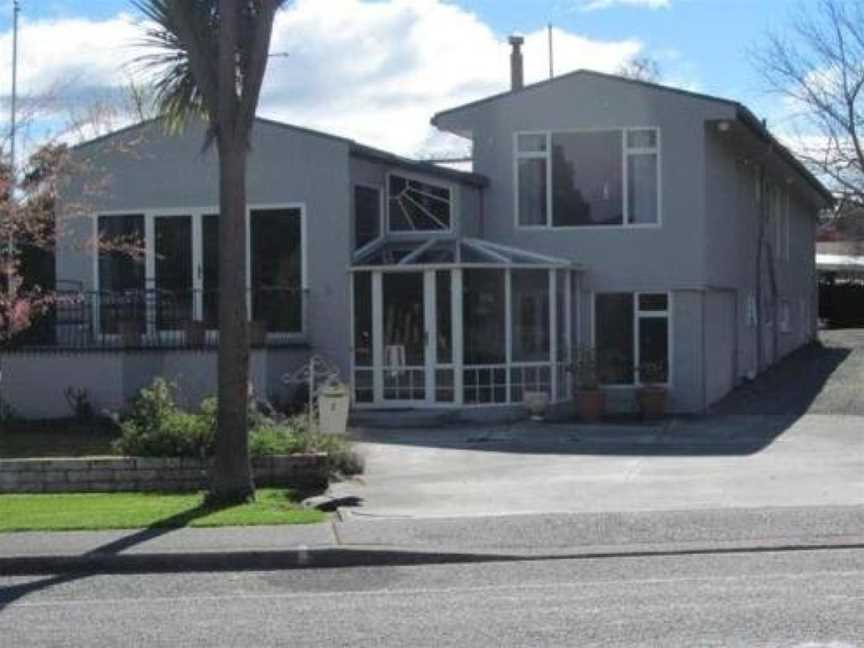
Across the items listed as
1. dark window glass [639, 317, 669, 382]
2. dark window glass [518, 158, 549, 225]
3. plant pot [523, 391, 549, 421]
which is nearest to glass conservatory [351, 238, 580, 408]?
plant pot [523, 391, 549, 421]

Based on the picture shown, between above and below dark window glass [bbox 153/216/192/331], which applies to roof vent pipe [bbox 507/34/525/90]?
above

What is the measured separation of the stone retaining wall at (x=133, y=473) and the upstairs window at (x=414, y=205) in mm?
10107

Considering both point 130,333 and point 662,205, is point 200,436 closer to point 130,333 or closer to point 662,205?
point 130,333

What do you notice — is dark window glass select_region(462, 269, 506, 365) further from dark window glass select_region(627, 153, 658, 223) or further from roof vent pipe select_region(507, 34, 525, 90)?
roof vent pipe select_region(507, 34, 525, 90)

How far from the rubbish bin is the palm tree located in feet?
11.9

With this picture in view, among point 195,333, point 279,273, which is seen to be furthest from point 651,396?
point 195,333

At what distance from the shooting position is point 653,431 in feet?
68.1

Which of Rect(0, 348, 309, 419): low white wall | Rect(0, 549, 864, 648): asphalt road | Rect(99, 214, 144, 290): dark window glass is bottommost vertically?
Rect(0, 549, 864, 648): asphalt road

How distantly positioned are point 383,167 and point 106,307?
5.56 metres

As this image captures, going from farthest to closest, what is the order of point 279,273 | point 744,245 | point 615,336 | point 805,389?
point 744,245
point 805,389
point 615,336
point 279,273

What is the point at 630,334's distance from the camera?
24500 millimetres

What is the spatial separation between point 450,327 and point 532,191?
13.2 feet

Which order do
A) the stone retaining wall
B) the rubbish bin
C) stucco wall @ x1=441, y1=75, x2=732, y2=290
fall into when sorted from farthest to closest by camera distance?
stucco wall @ x1=441, y1=75, x2=732, y2=290
the rubbish bin
the stone retaining wall

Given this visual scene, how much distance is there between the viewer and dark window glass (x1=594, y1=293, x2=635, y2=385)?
24.3 m
